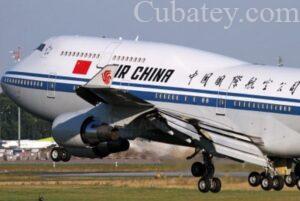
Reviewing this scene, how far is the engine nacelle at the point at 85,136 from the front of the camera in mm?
58656

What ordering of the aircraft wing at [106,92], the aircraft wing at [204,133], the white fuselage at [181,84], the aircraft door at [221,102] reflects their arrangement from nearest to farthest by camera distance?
the aircraft wing at [106,92] < the white fuselage at [181,84] < the aircraft door at [221,102] < the aircraft wing at [204,133]

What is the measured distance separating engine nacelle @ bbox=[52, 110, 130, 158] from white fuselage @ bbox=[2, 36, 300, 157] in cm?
233

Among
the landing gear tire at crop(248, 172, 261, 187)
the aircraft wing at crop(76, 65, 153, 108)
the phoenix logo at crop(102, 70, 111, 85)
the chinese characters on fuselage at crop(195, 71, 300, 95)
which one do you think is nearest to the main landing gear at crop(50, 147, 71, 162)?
the aircraft wing at crop(76, 65, 153, 108)

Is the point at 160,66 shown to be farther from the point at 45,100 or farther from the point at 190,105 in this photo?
the point at 45,100

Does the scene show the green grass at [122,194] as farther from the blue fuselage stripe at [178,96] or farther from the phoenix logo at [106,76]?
the phoenix logo at [106,76]

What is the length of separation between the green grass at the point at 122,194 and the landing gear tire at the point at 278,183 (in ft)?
56.6

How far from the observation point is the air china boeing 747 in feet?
192

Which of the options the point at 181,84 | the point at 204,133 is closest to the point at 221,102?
the point at 204,133

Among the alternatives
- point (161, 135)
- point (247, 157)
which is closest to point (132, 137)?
point (161, 135)

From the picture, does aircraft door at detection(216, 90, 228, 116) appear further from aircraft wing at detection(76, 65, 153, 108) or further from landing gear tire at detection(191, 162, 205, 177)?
landing gear tire at detection(191, 162, 205, 177)

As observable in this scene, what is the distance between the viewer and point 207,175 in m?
62.8

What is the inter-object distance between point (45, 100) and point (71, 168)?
61765 millimetres

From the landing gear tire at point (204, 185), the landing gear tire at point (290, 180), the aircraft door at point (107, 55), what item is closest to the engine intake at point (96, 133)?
the aircraft door at point (107, 55)

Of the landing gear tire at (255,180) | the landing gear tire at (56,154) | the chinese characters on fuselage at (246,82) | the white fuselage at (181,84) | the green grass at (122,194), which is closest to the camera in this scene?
the chinese characters on fuselage at (246,82)
